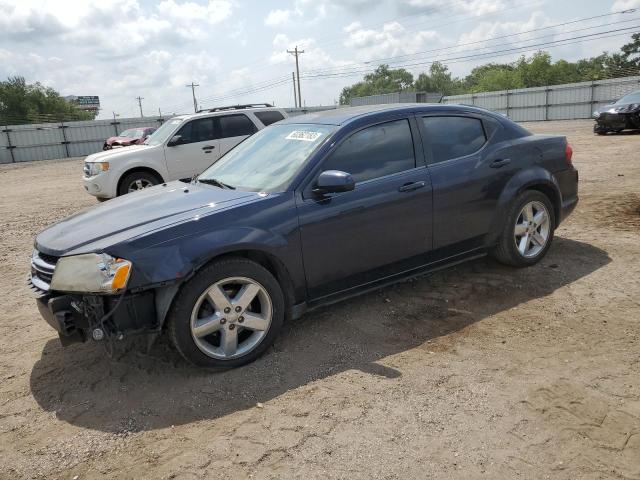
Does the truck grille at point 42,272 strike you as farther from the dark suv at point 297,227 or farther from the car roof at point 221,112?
the car roof at point 221,112

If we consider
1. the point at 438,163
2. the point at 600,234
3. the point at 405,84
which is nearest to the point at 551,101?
the point at 600,234

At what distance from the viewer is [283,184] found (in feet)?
12.3

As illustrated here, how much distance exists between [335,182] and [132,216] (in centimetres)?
146

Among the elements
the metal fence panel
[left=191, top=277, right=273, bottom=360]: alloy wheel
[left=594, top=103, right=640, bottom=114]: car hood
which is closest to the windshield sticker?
[left=191, top=277, right=273, bottom=360]: alloy wheel

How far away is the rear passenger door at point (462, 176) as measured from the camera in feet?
14.2

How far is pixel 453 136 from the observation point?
14.9 ft

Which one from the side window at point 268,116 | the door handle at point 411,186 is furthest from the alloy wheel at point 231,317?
the side window at point 268,116

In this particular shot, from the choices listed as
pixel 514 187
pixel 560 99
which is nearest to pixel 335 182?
pixel 514 187

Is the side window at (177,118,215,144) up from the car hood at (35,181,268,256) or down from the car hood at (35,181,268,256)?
up

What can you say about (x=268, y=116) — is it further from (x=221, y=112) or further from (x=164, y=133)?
(x=164, y=133)

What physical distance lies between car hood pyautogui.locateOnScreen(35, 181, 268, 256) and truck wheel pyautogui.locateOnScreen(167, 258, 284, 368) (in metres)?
0.45

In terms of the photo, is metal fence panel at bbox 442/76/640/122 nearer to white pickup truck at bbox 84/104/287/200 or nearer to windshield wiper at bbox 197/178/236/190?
white pickup truck at bbox 84/104/287/200

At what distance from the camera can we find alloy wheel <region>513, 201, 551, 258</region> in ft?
16.0

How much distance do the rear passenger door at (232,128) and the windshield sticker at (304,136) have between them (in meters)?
6.19
